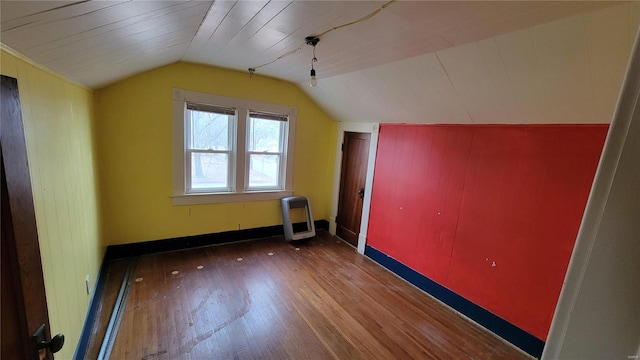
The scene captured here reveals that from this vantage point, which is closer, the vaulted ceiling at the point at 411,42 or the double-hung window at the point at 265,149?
the vaulted ceiling at the point at 411,42

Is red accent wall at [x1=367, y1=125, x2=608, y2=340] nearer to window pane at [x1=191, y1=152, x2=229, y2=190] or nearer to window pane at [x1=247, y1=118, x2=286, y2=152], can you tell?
window pane at [x1=247, y1=118, x2=286, y2=152]

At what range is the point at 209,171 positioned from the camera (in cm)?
374

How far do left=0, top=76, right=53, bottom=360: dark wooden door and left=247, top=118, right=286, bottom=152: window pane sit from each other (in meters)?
3.06

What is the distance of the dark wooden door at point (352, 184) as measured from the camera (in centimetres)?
409

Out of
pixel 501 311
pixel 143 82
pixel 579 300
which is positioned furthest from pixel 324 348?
pixel 143 82

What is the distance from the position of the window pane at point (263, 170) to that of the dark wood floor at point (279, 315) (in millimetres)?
1131

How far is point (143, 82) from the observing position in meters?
3.10

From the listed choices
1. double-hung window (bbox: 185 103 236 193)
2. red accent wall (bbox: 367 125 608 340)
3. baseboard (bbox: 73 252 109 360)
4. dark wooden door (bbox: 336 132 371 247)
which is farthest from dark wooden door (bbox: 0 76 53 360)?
dark wooden door (bbox: 336 132 371 247)

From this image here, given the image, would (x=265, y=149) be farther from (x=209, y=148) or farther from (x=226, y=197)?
(x=226, y=197)

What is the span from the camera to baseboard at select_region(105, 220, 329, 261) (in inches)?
130

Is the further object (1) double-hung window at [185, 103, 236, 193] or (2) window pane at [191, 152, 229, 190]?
(2) window pane at [191, 152, 229, 190]

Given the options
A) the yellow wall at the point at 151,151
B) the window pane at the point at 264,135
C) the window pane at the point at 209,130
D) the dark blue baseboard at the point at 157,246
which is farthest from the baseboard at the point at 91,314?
the window pane at the point at 264,135

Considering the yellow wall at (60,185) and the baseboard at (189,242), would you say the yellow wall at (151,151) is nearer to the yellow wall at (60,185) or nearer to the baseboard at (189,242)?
the baseboard at (189,242)

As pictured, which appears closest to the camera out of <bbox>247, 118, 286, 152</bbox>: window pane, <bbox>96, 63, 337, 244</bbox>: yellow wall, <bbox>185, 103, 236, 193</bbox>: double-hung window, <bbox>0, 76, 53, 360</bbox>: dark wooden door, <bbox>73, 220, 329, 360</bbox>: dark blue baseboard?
<bbox>0, 76, 53, 360</bbox>: dark wooden door
